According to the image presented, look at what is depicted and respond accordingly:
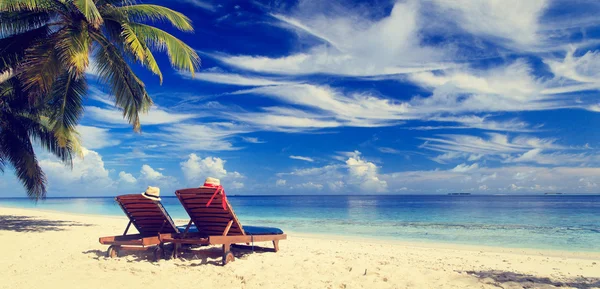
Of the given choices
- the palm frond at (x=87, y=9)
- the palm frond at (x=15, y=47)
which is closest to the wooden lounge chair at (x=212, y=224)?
the palm frond at (x=87, y=9)

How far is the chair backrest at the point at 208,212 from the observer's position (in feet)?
17.7

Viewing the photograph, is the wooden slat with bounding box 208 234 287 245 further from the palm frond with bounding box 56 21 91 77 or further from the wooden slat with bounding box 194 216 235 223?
the palm frond with bounding box 56 21 91 77

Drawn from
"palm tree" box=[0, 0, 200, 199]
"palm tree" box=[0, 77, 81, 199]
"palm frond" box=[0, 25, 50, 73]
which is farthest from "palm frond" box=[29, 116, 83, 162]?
"palm frond" box=[0, 25, 50, 73]

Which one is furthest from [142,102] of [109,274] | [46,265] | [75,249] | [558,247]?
[558,247]

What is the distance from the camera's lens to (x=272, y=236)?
619 cm

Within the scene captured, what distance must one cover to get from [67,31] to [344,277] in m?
6.98

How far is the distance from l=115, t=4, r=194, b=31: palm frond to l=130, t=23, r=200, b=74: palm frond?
0.27 meters

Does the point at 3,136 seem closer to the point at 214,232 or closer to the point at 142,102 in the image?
the point at 142,102

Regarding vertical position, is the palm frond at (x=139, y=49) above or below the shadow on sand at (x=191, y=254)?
above

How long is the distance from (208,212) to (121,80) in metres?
4.89

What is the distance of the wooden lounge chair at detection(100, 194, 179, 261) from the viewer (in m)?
5.73

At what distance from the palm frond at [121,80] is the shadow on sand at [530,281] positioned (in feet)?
25.7

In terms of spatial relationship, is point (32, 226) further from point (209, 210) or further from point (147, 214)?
point (209, 210)

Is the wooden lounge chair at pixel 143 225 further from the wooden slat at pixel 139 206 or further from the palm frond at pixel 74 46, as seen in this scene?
the palm frond at pixel 74 46
